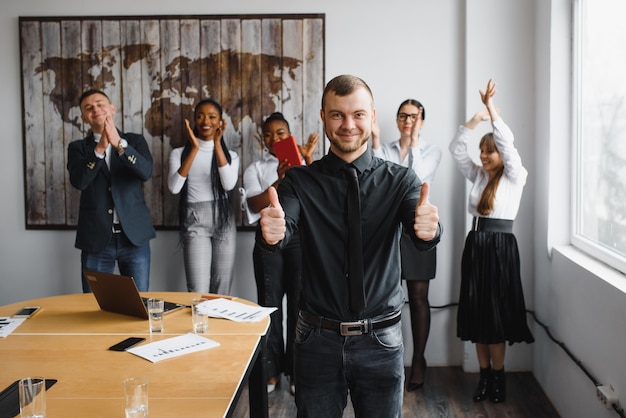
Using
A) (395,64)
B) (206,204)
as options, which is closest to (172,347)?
(206,204)

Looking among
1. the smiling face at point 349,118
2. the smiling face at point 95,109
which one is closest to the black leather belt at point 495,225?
the smiling face at point 349,118

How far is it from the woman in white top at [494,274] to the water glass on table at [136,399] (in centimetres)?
243

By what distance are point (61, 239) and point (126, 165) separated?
40.3 inches

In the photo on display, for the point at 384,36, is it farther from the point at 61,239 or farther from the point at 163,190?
the point at 61,239

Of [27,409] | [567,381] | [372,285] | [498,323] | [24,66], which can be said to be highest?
[24,66]

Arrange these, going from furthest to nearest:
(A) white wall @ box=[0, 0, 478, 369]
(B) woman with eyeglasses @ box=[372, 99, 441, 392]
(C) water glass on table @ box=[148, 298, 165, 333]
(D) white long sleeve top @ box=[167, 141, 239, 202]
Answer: (A) white wall @ box=[0, 0, 478, 369], (D) white long sleeve top @ box=[167, 141, 239, 202], (B) woman with eyeglasses @ box=[372, 99, 441, 392], (C) water glass on table @ box=[148, 298, 165, 333]

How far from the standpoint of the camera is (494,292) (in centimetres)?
364

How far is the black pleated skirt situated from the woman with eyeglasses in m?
0.33

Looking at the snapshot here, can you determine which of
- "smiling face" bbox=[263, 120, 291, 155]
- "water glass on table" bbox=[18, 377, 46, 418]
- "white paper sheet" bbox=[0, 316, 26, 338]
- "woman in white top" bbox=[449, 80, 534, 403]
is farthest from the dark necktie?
"smiling face" bbox=[263, 120, 291, 155]

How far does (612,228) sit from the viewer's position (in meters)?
3.08

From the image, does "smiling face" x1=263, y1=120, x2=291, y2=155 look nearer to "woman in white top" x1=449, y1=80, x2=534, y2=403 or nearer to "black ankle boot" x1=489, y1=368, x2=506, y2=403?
"woman in white top" x1=449, y1=80, x2=534, y2=403

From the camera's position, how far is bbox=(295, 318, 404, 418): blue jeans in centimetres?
200

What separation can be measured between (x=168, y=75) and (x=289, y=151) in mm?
1221

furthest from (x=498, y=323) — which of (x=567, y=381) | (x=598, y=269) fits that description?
(x=598, y=269)
